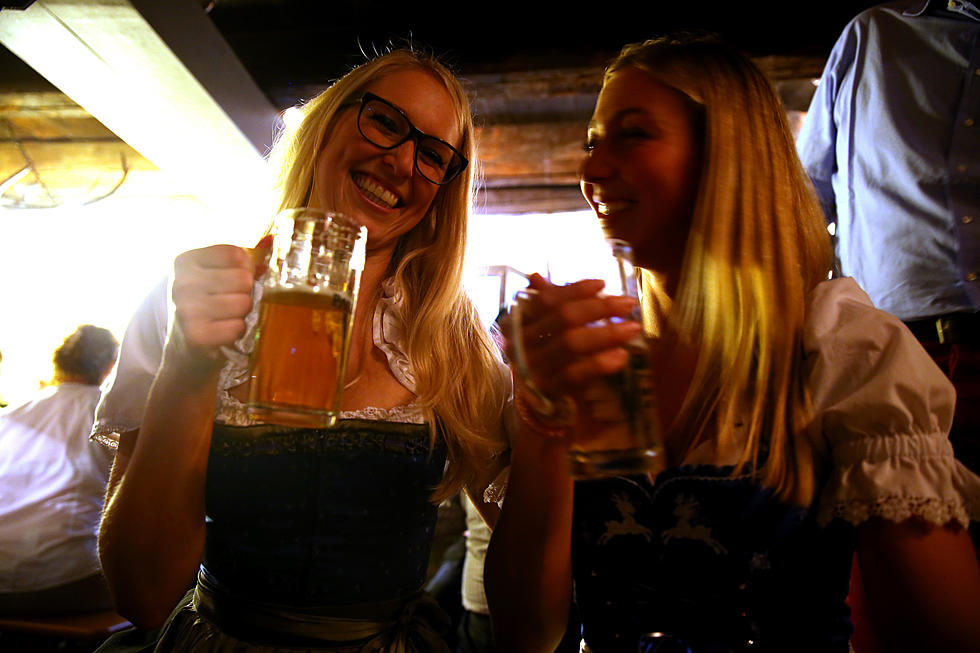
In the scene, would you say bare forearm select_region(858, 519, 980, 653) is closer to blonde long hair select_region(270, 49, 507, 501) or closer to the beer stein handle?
the beer stein handle

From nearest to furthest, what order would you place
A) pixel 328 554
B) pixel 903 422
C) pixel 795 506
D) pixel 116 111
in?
1. pixel 903 422
2. pixel 795 506
3. pixel 328 554
4. pixel 116 111

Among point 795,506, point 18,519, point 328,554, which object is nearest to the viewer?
point 795,506

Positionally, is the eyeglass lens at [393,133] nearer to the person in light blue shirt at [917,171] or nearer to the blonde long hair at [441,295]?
the blonde long hair at [441,295]

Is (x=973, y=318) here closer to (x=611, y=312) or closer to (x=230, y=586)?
(x=611, y=312)

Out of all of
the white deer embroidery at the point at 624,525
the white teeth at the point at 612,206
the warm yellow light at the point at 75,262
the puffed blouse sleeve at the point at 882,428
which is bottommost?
the white deer embroidery at the point at 624,525

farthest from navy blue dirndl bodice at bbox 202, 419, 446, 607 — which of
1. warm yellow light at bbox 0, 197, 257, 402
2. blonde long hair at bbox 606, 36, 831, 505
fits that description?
warm yellow light at bbox 0, 197, 257, 402

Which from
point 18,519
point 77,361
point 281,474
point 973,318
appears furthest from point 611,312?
point 77,361

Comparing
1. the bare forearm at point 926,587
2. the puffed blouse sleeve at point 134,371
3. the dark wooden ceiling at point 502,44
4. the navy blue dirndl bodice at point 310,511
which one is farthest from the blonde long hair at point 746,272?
the dark wooden ceiling at point 502,44

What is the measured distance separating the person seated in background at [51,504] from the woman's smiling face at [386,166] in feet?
6.89

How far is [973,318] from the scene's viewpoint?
5.16 ft

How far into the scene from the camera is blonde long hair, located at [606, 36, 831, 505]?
3.25 ft

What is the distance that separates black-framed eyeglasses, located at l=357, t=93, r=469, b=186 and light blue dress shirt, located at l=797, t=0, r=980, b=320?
141cm

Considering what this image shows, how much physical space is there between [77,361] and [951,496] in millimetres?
3698

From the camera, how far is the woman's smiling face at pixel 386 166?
4.43ft
